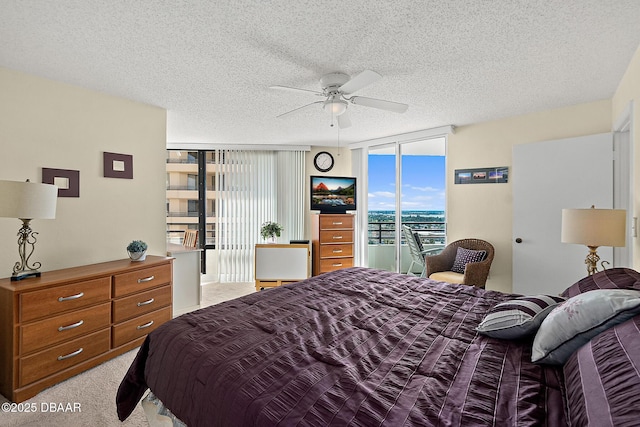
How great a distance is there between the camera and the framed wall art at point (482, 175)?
3848 millimetres

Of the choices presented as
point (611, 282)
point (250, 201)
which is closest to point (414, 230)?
point (250, 201)

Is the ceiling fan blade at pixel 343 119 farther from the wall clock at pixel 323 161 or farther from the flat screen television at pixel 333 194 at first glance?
the wall clock at pixel 323 161

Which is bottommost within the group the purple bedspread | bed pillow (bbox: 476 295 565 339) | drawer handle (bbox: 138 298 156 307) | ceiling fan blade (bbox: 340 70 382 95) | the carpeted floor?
the carpeted floor

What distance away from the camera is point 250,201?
5645mm

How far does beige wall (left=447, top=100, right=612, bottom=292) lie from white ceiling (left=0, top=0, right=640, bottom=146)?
215mm

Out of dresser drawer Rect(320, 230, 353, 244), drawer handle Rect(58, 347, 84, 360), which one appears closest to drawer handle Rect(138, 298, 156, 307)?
drawer handle Rect(58, 347, 84, 360)

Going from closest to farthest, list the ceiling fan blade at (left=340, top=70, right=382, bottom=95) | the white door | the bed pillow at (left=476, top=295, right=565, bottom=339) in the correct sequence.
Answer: the bed pillow at (left=476, top=295, right=565, bottom=339), the ceiling fan blade at (left=340, top=70, right=382, bottom=95), the white door

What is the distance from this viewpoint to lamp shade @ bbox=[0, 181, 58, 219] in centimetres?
211

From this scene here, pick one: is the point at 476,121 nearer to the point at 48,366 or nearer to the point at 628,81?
the point at 628,81

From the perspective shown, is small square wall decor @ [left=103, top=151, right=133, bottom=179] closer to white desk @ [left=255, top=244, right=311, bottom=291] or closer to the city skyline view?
white desk @ [left=255, top=244, right=311, bottom=291]

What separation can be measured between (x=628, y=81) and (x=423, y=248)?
9.26ft

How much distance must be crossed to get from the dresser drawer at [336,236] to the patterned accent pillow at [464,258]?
71.7 inches

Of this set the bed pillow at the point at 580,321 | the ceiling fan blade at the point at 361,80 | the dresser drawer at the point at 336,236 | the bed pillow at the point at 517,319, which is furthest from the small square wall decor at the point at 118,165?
the bed pillow at the point at 580,321

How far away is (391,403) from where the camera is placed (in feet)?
3.22
